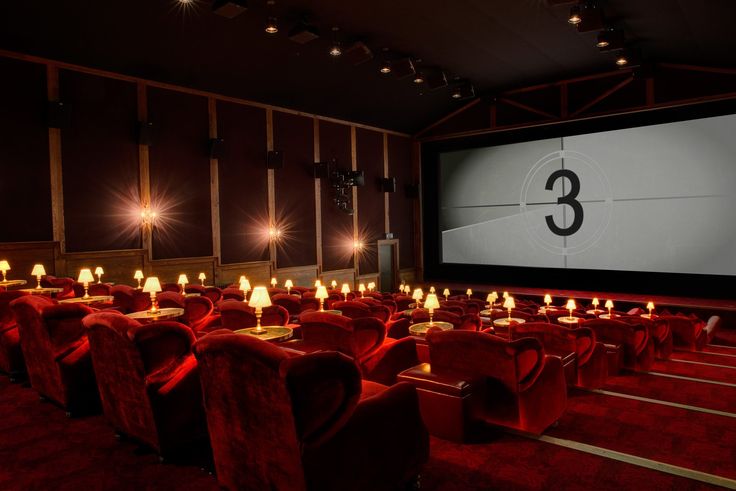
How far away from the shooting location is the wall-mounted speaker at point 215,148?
10.1 m

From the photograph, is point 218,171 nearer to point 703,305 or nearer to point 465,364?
point 465,364

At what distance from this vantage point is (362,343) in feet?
12.5

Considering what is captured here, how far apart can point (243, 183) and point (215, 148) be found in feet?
3.29

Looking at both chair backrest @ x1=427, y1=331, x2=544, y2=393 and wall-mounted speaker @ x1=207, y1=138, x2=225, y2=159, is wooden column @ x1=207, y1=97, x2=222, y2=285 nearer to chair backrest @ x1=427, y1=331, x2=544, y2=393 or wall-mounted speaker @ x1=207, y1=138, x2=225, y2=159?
wall-mounted speaker @ x1=207, y1=138, x2=225, y2=159

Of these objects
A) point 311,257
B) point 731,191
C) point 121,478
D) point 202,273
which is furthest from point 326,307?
point 731,191

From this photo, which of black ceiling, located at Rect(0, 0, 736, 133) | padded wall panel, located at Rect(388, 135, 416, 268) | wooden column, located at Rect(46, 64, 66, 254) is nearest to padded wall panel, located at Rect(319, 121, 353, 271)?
black ceiling, located at Rect(0, 0, 736, 133)

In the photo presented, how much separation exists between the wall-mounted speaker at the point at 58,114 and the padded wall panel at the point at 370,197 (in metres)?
6.91

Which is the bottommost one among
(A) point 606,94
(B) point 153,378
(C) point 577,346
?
(C) point 577,346

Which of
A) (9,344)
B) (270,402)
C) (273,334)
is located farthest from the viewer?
(9,344)

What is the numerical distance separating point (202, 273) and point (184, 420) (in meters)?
7.29

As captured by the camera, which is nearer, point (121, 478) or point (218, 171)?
point (121, 478)

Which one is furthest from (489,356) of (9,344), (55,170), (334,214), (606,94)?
(606,94)

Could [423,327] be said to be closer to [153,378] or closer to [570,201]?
[153,378]

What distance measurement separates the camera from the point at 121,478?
249 centimetres
